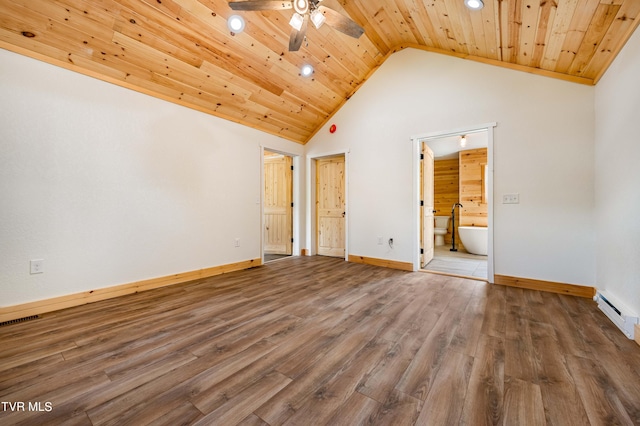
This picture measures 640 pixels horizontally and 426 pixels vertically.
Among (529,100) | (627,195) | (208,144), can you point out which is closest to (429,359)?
(627,195)

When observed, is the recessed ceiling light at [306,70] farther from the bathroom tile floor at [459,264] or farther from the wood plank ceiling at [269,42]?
the bathroom tile floor at [459,264]

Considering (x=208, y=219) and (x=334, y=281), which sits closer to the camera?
(x=334, y=281)

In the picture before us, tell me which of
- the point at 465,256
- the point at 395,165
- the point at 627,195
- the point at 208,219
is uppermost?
the point at 395,165

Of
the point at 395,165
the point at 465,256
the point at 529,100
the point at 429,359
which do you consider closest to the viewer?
the point at 429,359

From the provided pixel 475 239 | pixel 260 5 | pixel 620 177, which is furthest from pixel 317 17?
pixel 475 239

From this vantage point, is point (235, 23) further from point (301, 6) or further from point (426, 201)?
point (426, 201)

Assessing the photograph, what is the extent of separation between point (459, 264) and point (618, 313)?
8.45ft

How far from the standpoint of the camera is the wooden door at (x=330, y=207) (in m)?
5.34

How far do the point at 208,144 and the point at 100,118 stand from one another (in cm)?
126

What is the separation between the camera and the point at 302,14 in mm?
2383

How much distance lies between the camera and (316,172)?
5.63 m

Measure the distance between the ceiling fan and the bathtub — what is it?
15.9 ft

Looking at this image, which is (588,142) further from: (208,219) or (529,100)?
(208,219)

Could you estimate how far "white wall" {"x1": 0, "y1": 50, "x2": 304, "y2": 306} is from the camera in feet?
7.67
